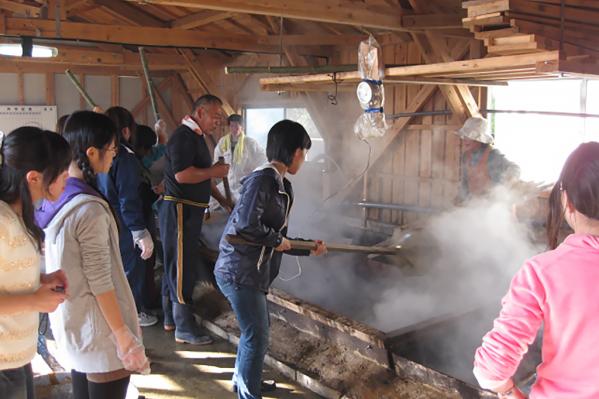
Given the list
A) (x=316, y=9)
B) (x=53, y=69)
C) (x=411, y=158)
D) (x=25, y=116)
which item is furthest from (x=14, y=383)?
(x=25, y=116)

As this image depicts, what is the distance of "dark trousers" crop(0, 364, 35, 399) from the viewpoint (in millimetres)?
1952

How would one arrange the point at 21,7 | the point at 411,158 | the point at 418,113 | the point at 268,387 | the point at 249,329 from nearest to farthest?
the point at 249,329
the point at 268,387
the point at 21,7
the point at 418,113
the point at 411,158

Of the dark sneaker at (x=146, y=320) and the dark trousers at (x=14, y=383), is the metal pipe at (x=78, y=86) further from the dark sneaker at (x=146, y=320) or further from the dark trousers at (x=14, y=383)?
the dark trousers at (x=14, y=383)

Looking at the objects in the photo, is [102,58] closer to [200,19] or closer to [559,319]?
[200,19]

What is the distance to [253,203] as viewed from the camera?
3047 mm

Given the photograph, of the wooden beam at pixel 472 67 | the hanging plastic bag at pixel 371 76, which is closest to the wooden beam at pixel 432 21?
the wooden beam at pixel 472 67

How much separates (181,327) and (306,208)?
3488mm

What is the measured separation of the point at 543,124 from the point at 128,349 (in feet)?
16.2

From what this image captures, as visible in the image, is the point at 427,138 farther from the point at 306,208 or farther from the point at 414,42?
the point at 306,208

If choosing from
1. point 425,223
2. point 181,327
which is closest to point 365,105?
point 425,223

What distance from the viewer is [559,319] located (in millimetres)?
1582

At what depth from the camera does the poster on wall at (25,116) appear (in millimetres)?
11453

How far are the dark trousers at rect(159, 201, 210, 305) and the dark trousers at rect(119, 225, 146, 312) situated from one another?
0.35 metres

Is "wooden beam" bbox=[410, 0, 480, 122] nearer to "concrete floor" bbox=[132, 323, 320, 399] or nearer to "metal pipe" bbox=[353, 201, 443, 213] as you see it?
"metal pipe" bbox=[353, 201, 443, 213]
